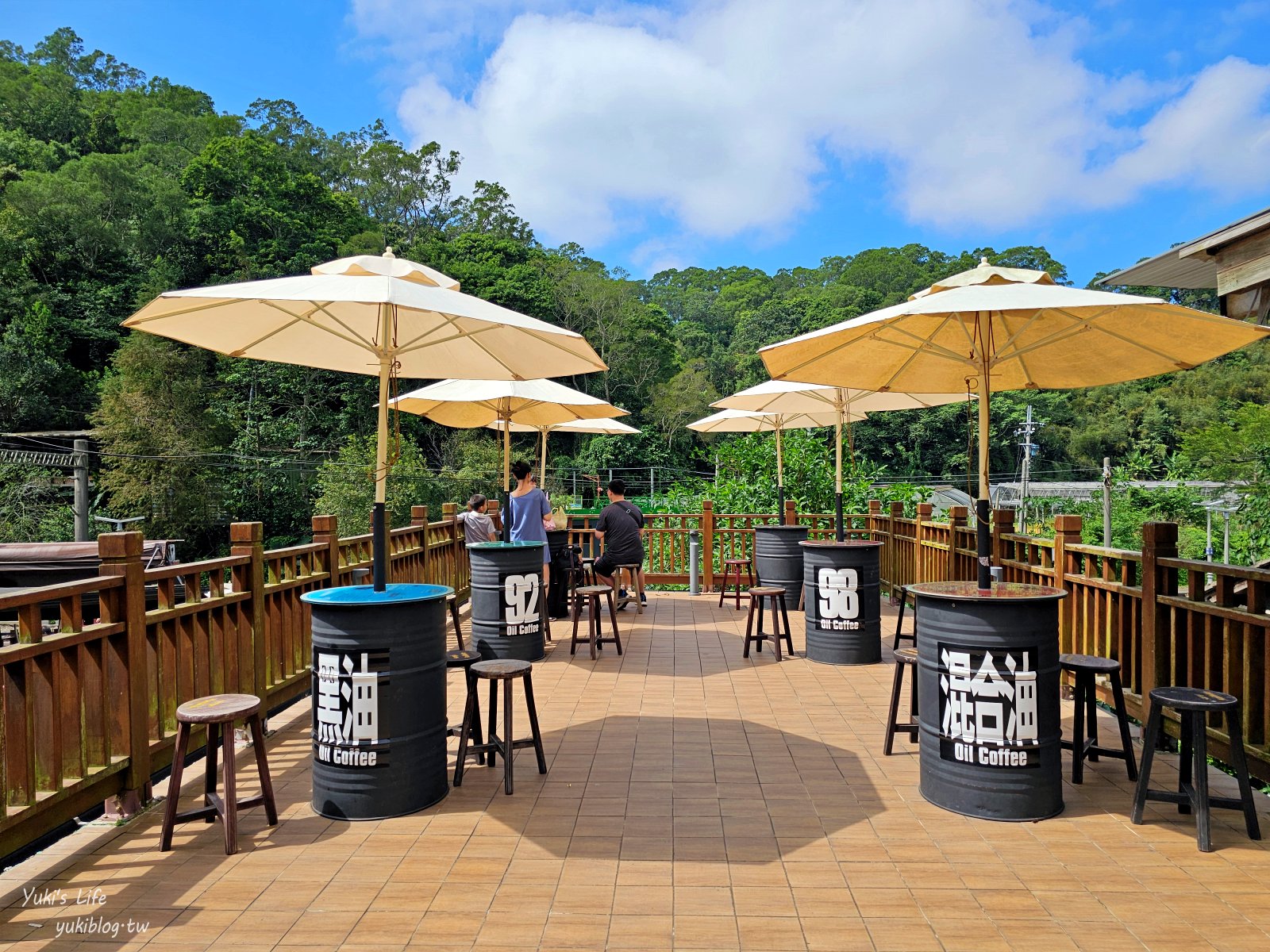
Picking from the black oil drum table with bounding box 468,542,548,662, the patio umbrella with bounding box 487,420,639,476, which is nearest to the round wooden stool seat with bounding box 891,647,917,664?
the black oil drum table with bounding box 468,542,548,662

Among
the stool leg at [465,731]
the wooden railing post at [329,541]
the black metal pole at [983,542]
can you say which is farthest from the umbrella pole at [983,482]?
the wooden railing post at [329,541]

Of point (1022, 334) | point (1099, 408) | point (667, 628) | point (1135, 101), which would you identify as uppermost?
point (1135, 101)

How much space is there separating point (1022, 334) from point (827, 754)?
8.83 feet

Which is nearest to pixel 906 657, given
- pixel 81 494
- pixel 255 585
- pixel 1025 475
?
pixel 255 585

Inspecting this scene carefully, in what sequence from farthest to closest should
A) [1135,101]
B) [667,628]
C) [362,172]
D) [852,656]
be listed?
[362,172]
[1135,101]
[667,628]
[852,656]

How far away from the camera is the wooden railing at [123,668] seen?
10.5 ft

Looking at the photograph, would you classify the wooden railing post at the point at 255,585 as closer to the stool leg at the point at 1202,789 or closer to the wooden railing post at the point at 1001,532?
the stool leg at the point at 1202,789

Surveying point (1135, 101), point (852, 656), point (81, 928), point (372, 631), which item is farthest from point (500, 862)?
point (1135, 101)

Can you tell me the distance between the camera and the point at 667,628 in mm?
9234

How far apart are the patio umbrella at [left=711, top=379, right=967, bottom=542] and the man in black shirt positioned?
63.5 inches

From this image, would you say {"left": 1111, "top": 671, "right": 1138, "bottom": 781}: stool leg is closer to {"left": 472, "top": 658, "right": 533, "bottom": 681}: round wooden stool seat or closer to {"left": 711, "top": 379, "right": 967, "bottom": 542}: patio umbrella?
{"left": 472, "top": 658, "right": 533, "bottom": 681}: round wooden stool seat

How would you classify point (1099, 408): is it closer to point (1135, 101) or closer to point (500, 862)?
point (1135, 101)

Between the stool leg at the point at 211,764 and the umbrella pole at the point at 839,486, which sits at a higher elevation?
the umbrella pole at the point at 839,486

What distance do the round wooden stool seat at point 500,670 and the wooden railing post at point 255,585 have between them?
156 cm
